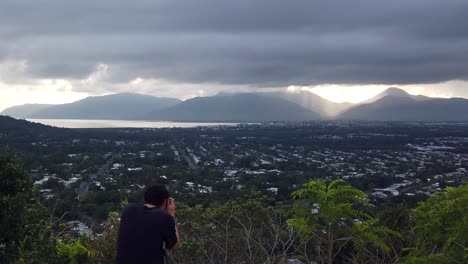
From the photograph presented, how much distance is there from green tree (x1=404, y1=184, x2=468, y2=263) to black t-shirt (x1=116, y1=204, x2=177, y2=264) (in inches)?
106

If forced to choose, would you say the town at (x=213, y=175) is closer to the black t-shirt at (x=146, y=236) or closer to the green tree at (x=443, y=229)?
the green tree at (x=443, y=229)

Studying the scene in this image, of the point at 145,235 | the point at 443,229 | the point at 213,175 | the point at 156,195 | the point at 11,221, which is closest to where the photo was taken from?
the point at 145,235

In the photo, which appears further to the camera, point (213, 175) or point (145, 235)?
point (213, 175)

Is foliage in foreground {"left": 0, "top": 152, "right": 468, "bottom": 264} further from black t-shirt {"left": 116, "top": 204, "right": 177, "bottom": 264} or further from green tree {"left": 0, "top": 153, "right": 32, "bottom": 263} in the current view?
black t-shirt {"left": 116, "top": 204, "right": 177, "bottom": 264}

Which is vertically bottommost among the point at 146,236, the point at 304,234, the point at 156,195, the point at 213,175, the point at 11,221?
the point at 213,175

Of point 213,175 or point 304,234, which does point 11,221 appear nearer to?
point 304,234

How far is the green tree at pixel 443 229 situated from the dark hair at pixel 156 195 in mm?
2746

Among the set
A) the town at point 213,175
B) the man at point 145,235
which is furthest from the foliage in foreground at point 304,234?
the town at point 213,175

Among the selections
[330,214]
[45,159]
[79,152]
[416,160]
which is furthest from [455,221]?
[79,152]

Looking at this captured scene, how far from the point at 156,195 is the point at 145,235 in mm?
344

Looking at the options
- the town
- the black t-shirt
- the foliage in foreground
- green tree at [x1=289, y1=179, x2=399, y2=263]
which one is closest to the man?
the black t-shirt

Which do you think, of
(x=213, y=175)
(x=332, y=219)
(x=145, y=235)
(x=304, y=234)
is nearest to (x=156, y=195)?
(x=145, y=235)

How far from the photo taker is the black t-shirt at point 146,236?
3.88 meters

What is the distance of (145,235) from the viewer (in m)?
3.88
